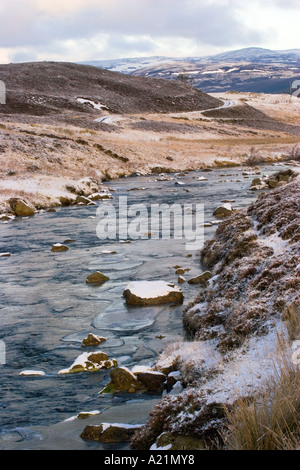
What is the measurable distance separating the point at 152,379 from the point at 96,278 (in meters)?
6.52

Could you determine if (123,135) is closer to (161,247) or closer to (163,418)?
(161,247)

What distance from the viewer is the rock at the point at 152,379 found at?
793cm

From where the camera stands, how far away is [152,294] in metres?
12.4

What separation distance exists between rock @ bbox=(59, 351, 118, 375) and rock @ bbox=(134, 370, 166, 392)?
Answer: 97cm

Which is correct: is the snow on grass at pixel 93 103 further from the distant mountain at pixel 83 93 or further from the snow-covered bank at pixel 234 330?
the snow-covered bank at pixel 234 330

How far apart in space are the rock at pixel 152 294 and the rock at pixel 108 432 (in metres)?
5.62

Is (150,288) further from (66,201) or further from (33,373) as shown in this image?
(66,201)

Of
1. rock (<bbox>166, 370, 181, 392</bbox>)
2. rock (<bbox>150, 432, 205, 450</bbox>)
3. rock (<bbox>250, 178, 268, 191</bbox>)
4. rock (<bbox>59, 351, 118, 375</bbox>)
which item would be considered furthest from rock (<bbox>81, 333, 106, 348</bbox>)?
rock (<bbox>250, 178, 268, 191</bbox>)

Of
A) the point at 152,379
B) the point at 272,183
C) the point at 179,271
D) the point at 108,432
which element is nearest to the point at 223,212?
the point at 272,183

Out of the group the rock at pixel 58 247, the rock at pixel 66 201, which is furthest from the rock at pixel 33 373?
the rock at pixel 66 201

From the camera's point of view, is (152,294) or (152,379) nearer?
(152,379)

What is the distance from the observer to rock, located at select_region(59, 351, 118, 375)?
880 centimetres

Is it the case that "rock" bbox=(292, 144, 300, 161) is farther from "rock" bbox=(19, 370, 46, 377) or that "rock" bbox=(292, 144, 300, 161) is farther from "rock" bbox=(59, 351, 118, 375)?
"rock" bbox=(19, 370, 46, 377)

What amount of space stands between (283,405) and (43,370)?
512 centimetres
